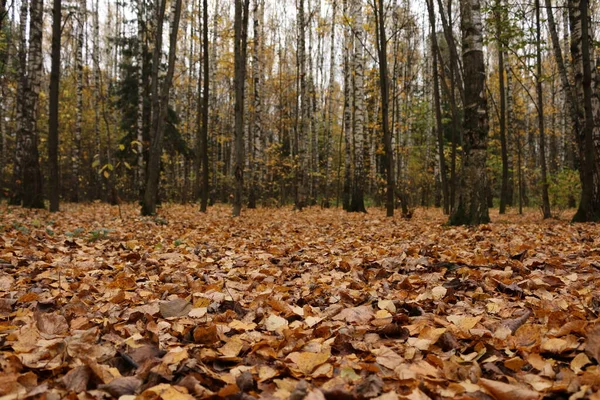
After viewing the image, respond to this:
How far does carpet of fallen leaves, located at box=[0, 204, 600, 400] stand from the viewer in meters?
1.50

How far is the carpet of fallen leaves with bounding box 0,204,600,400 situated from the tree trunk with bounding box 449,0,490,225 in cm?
274

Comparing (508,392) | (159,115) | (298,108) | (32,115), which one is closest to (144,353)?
(508,392)

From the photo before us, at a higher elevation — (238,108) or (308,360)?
(238,108)

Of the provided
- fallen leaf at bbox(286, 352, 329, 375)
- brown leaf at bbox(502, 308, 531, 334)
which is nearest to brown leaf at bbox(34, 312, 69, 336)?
fallen leaf at bbox(286, 352, 329, 375)

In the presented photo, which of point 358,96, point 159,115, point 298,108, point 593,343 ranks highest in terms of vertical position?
point 298,108

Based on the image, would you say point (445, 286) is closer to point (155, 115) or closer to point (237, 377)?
point (237, 377)

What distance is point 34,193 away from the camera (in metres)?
10.4

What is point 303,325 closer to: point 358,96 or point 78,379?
point 78,379

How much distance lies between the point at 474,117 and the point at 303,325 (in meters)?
5.93

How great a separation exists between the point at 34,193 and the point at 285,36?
22074 mm

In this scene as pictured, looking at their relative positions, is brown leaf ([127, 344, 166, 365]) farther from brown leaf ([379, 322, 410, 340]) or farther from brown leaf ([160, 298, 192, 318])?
brown leaf ([379, 322, 410, 340])

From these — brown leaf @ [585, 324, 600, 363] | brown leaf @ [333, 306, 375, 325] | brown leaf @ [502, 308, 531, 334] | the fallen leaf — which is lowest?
the fallen leaf

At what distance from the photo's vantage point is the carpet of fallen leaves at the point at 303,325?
1502 mm

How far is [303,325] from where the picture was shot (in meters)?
2.19
